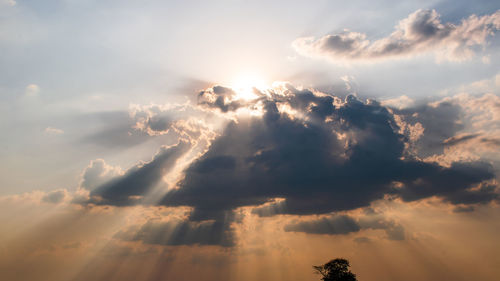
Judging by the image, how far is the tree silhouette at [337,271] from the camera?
182 meters

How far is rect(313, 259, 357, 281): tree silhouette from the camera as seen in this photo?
182m

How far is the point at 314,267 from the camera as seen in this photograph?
627 feet

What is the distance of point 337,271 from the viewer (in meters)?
184

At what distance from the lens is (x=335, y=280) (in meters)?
183

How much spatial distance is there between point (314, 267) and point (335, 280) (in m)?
12.0
